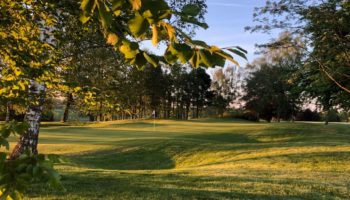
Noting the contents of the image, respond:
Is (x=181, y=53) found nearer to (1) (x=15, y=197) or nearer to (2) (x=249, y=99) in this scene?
(1) (x=15, y=197)

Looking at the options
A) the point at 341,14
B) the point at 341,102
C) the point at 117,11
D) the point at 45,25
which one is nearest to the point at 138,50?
the point at 117,11

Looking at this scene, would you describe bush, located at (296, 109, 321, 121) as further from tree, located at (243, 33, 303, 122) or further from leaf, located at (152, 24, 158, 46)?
leaf, located at (152, 24, 158, 46)

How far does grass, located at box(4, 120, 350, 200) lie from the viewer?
333 inches

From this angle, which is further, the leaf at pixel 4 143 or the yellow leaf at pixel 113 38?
the leaf at pixel 4 143

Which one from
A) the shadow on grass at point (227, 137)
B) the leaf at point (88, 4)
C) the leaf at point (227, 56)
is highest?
the leaf at point (88, 4)

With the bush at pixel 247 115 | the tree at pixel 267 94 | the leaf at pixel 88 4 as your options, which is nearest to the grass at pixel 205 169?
the leaf at pixel 88 4

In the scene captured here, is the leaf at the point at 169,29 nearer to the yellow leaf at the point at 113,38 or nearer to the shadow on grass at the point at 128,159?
the yellow leaf at the point at 113,38

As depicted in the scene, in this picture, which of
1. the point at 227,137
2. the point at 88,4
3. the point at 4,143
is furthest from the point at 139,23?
the point at 227,137

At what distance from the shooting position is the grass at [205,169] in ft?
27.8

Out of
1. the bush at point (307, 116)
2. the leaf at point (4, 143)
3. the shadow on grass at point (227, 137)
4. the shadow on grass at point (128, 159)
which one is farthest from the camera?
the bush at point (307, 116)

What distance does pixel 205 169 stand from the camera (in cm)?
1347

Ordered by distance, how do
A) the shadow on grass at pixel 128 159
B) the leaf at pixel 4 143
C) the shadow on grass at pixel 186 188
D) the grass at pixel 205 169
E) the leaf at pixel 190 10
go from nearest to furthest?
1. the leaf at pixel 190 10
2. the leaf at pixel 4 143
3. the shadow on grass at pixel 186 188
4. the grass at pixel 205 169
5. the shadow on grass at pixel 128 159

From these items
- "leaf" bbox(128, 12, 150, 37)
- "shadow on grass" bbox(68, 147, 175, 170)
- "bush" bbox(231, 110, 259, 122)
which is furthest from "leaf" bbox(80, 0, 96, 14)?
"bush" bbox(231, 110, 259, 122)

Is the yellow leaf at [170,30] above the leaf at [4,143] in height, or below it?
above
